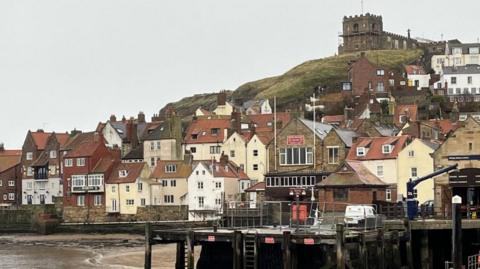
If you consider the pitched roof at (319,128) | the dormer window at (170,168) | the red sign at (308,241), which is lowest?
the red sign at (308,241)

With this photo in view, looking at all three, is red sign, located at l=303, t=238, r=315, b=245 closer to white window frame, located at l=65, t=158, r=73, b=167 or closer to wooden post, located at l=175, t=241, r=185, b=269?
wooden post, located at l=175, t=241, r=185, b=269

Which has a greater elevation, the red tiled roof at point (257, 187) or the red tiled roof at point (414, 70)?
the red tiled roof at point (414, 70)

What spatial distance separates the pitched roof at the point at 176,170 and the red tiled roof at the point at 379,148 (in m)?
24.0

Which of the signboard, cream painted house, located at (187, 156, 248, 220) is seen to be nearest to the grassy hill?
cream painted house, located at (187, 156, 248, 220)

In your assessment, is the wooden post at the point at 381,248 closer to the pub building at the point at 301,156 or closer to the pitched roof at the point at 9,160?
the pub building at the point at 301,156

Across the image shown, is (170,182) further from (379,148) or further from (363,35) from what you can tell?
(363,35)

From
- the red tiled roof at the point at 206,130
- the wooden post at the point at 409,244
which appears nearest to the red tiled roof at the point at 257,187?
the red tiled roof at the point at 206,130

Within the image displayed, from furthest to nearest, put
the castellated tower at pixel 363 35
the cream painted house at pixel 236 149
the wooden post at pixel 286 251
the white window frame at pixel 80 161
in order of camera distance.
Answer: the castellated tower at pixel 363 35 < the white window frame at pixel 80 161 < the cream painted house at pixel 236 149 < the wooden post at pixel 286 251

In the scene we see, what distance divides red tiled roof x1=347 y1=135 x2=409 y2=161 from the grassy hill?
217ft

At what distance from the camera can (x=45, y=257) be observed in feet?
220

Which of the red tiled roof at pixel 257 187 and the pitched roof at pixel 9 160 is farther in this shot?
the pitched roof at pixel 9 160

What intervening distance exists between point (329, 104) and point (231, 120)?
34.5 m

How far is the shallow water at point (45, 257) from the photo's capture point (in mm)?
59969

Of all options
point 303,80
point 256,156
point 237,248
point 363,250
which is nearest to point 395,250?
point 363,250
